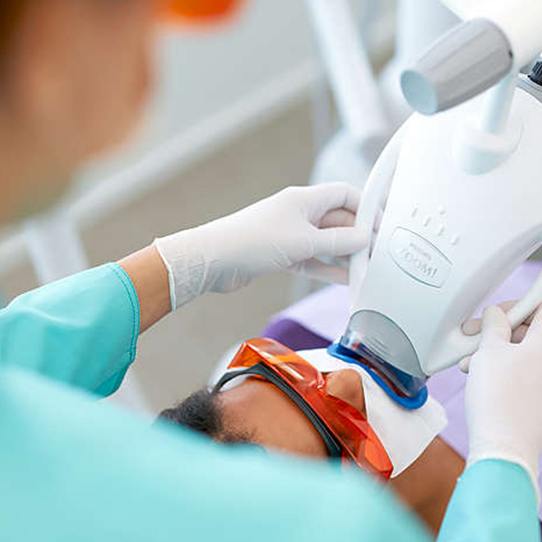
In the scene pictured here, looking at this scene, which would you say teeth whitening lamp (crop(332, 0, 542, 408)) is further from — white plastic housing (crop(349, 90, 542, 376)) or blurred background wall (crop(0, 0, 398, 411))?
blurred background wall (crop(0, 0, 398, 411))

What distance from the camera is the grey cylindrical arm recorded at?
815 mm

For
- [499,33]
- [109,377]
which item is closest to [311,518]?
[499,33]

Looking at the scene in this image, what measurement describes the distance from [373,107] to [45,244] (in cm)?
55

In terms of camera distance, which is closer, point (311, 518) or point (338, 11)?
point (311, 518)

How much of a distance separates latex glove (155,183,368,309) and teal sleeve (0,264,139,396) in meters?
0.08

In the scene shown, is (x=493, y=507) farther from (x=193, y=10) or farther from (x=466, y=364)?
(x=193, y=10)

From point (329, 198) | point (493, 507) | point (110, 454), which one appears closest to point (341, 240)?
point (329, 198)

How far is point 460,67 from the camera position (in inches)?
32.1

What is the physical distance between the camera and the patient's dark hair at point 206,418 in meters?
1.05

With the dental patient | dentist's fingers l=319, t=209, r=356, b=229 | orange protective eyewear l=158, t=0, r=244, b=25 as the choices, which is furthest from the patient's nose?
orange protective eyewear l=158, t=0, r=244, b=25

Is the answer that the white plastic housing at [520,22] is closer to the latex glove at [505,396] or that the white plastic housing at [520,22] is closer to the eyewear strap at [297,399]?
the latex glove at [505,396]

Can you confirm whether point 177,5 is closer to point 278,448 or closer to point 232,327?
point 278,448

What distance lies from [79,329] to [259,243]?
0.25 m

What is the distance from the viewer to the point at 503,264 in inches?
40.4
